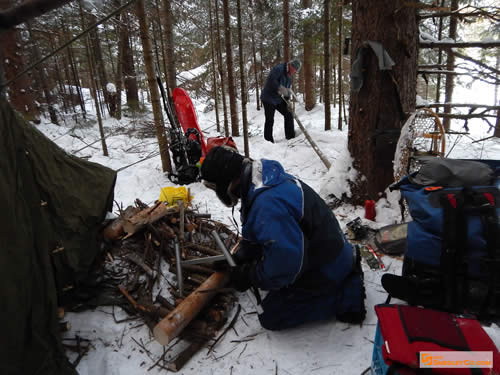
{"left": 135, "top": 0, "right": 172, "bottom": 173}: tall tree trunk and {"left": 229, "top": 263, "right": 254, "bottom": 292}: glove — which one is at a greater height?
{"left": 135, "top": 0, "right": 172, "bottom": 173}: tall tree trunk

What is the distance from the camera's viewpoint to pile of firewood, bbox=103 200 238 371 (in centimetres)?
263

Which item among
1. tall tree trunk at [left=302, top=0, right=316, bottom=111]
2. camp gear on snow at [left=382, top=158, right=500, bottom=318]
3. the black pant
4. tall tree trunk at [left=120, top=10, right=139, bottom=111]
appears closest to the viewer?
camp gear on snow at [left=382, top=158, right=500, bottom=318]

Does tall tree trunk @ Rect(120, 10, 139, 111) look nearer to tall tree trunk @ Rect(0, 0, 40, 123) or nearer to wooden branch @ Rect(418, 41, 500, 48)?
tall tree trunk @ Rect(0, 0, 40, 123)

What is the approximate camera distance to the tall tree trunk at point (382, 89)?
12.9 feet

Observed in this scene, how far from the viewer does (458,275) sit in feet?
6.15

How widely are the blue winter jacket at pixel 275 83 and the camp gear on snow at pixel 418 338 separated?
25.0 feet

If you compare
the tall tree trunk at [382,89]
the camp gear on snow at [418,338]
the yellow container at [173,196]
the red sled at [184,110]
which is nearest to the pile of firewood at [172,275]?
the yellow container at [173,196]

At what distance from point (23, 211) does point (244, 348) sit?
2.14 m

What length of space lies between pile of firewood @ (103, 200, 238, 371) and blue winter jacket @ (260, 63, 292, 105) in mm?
5397

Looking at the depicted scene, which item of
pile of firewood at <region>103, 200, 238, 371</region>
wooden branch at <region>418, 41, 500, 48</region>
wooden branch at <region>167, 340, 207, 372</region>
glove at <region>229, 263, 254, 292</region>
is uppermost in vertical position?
wooden branch at <region>418, 41, 500, 48</region>

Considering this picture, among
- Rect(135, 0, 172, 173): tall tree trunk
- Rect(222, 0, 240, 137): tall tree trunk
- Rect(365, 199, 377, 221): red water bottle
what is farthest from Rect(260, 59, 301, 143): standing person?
Rect(365, 199, 377, 221): red water bottle

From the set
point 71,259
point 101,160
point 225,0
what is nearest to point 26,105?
point 101,160

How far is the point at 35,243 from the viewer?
2.35m

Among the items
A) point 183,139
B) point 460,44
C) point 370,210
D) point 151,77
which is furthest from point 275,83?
point 370,210
